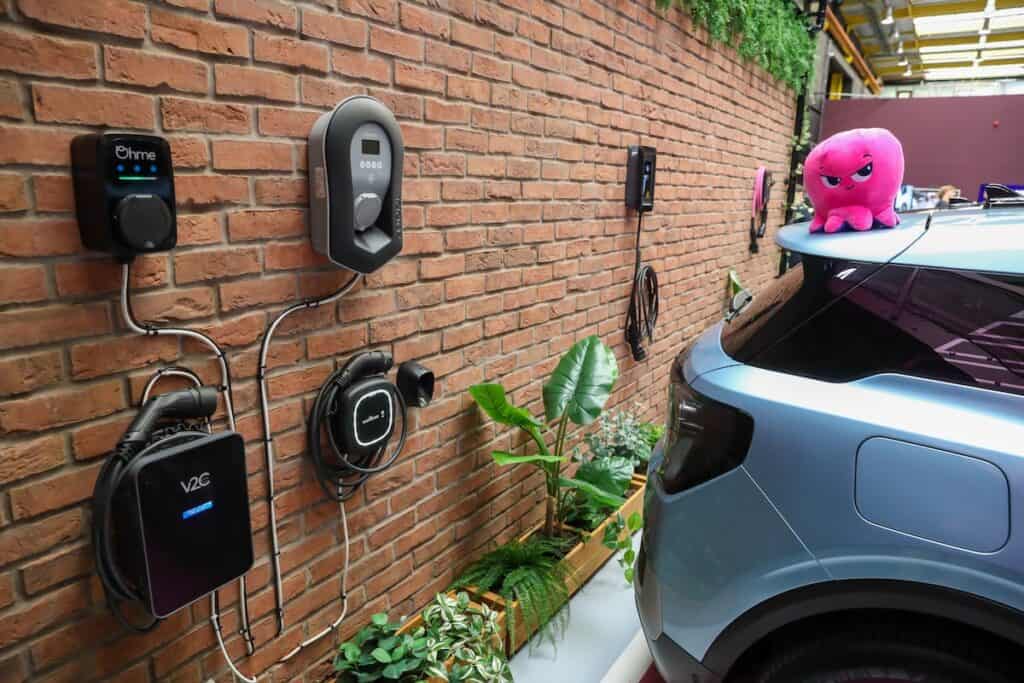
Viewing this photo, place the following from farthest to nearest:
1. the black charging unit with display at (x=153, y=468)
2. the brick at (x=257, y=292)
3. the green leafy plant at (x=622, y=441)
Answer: the green leafy plant at (x=622, y=441)
the brick at (x=257, y=292)
the black charging unit with display at (x=153, y=468)

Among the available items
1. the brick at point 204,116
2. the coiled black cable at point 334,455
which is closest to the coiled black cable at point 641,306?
the coiled black cable at point 334,455

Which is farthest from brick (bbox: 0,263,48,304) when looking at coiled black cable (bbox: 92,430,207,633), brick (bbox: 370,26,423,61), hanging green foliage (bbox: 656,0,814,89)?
hanging green foliage (bbox: 656,0,814,89)

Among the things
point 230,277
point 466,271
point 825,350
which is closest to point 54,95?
point 230,277

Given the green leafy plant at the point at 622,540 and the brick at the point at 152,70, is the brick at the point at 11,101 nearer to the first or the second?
the brick at the point at 152,70

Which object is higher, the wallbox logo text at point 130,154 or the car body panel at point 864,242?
the wallbox logo text at point 130,154

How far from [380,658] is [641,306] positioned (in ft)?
8.07

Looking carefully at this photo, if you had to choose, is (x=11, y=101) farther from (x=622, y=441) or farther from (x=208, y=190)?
(x=622, y=441)

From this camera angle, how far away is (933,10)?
9.74 m

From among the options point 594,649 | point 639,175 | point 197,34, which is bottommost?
point 594,649

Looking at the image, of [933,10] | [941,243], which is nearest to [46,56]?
[941,243]

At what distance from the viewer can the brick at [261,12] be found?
1472 mm

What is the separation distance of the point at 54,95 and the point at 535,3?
1.83 metres

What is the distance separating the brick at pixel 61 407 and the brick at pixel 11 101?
1.74 ft

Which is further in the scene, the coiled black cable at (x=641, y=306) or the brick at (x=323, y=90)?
the coiled black cable at (x=641, y=306)
